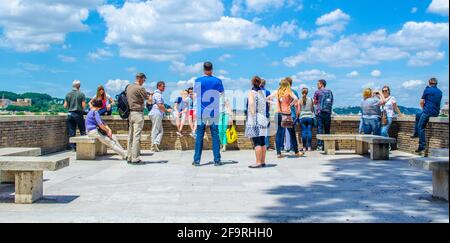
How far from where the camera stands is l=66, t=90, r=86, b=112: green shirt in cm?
1369

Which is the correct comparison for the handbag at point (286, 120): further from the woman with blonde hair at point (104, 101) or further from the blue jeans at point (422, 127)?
the woman with blonde hair at point (104, 101)

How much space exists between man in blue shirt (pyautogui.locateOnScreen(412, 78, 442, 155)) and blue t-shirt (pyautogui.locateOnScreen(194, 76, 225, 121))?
5.39 metres

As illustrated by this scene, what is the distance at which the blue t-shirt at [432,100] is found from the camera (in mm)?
12195

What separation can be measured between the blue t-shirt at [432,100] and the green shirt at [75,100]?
898cm

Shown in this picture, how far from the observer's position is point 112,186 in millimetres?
7641

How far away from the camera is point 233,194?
6.80 metres

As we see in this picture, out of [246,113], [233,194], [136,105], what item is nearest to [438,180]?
[233,194]

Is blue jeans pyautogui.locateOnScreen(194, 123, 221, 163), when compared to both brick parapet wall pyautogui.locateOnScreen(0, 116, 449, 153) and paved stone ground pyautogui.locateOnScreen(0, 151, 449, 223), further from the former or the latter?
brick parapet wall pyautogui.locateOnScreen(0, 116, 449, 153)

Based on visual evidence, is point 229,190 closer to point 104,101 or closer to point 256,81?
point 256,81

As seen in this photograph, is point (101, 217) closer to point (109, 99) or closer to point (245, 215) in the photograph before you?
point (245, 215)

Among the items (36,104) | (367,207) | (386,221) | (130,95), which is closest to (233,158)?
(130,95)

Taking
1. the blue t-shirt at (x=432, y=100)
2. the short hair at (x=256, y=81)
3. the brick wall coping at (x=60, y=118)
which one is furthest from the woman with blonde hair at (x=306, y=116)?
the short hair at (x=256, y=81)

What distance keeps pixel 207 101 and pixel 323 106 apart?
4884 millimetres

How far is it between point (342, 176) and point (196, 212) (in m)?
3.90
